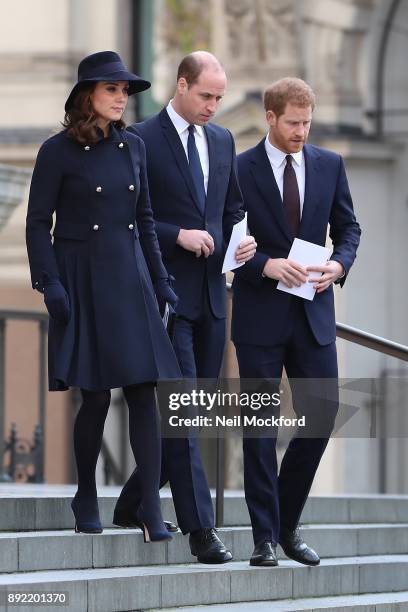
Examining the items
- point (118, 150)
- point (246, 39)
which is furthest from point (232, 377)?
point (246, 39)

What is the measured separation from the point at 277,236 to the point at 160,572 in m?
1.43

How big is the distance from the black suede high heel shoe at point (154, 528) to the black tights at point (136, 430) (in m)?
0.07

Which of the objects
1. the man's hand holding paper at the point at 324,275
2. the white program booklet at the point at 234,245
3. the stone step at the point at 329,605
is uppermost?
the white program booklet at the point at 234,245

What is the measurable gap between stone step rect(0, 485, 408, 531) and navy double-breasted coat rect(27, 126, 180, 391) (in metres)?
0.81

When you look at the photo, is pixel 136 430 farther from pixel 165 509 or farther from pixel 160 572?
pixel 165 509

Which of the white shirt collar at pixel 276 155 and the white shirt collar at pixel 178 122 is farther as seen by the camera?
the white shirt collar at pixel 276 155

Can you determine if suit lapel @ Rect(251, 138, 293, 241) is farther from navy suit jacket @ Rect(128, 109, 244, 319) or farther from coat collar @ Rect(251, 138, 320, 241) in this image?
navy suit jacket @ Rect(128, 109, 244, 319)

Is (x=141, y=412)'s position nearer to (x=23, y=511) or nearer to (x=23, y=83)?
(x=23, y=511)

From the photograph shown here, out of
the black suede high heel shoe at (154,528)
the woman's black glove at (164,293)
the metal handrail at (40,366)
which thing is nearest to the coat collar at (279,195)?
the woman's black glove at (164,293)

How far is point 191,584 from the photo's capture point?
8289 millimetres

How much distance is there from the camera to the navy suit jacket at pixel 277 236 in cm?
848

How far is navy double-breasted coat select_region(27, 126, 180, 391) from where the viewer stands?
799 cm

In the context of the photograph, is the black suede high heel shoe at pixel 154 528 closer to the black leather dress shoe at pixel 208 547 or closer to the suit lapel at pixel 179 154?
the black leather dress shoe at pixel 208 547

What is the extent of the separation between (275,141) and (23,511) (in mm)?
1820
